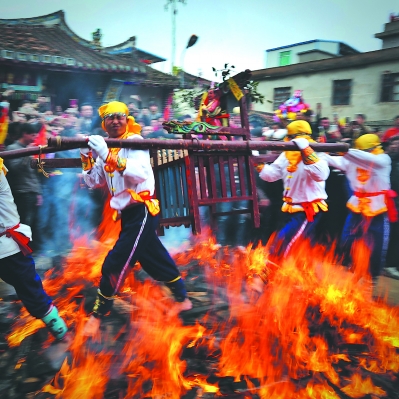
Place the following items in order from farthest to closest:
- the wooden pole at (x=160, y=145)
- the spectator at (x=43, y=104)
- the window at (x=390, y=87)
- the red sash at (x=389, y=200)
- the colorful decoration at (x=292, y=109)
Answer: the window at (x=390, y=87)
the spectator at (x=43, y=104)
the colorful decoration at (x=292, y=109)
the red sash at (x=389, y=200)
the wooden pole at (x=160, y=145)

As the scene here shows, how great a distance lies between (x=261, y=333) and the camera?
125 inches

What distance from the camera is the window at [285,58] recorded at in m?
12.1

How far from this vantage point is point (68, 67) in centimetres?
786

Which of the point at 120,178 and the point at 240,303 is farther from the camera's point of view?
the point at 240,303

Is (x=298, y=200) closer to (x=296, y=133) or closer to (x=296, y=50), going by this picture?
(x=296, y=133)

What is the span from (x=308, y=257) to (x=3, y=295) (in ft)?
10.6

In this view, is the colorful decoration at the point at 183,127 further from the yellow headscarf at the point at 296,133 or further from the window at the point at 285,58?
the window at the point at 285,58

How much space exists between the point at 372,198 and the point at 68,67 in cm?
613

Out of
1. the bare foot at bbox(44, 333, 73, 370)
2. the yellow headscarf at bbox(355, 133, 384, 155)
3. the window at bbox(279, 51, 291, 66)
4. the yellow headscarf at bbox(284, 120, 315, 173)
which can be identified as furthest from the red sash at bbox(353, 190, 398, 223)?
the window at bbox(279, 51, 291, 66)

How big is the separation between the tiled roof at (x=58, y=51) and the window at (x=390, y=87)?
5031mm

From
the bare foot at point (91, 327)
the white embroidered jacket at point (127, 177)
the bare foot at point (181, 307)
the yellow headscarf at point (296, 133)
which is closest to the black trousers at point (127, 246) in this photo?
the white embroidered jacket at point (127, 177)

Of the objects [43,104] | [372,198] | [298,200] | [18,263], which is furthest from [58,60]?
[372,198]

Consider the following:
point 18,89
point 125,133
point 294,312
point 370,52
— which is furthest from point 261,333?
point 370,52

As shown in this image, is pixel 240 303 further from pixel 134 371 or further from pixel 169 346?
pixel 134 371
